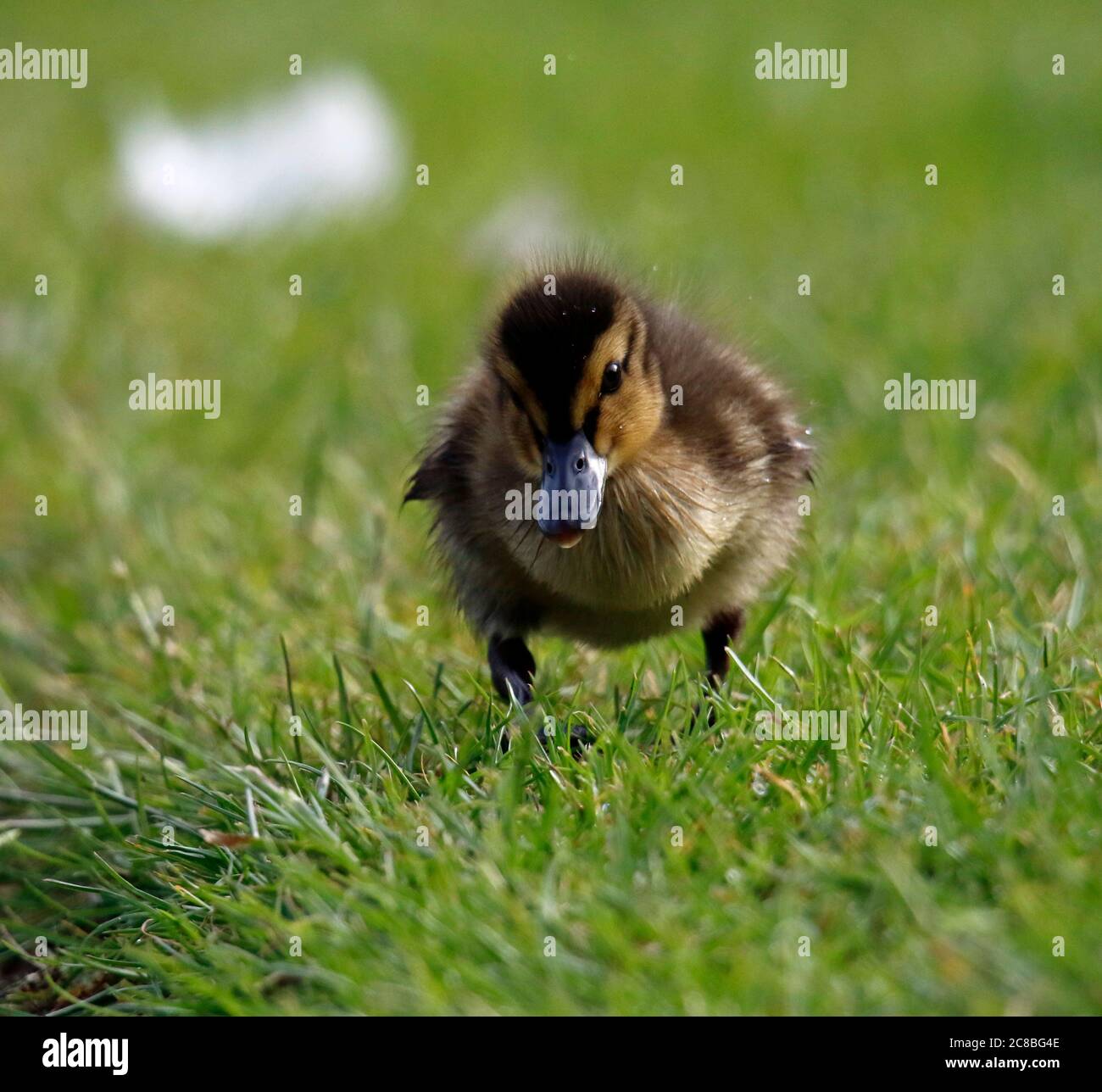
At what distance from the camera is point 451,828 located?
2865mm

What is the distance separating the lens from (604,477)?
3070 mm

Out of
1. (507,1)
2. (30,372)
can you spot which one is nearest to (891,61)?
(507,1)

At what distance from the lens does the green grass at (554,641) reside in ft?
8.27

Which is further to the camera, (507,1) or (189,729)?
(507,1)

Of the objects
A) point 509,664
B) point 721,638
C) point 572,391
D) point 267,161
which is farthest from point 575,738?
point 267,161

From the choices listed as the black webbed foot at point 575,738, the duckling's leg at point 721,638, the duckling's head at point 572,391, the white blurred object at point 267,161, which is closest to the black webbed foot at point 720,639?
the duckling's leg at point 721,638

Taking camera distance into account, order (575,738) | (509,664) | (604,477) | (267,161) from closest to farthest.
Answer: (604,477) → (575,738) → (509,664) → (267,161)

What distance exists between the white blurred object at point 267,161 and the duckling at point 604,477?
4408 millimetres

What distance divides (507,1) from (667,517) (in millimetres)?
9172

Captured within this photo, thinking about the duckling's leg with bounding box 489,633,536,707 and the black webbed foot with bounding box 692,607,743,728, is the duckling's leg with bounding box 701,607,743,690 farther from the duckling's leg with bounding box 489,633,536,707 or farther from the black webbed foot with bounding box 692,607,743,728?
the duckling's leg with bounding box 489,633,536,707

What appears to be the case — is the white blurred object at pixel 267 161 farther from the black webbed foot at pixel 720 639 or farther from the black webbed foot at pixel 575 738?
the black webbed foot at pixel 575 738

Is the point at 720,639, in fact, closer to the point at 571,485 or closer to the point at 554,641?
the point at 554,641

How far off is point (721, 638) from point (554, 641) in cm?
57
